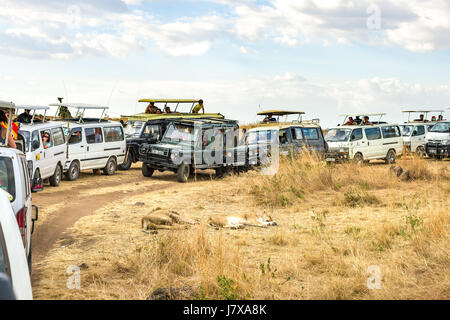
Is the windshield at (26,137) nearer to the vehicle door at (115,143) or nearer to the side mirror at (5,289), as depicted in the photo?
the vehicle door at (115,143)

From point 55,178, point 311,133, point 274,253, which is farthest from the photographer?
point 311,133

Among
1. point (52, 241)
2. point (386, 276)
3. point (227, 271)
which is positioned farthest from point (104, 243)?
point (386, 276)

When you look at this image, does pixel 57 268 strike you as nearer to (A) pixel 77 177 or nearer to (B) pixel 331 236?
(B) pixel 331 236

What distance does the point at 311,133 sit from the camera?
64.2ft

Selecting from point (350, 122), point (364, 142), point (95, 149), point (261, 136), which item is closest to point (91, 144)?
point (95, 149)

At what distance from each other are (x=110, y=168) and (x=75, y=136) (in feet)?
7.20

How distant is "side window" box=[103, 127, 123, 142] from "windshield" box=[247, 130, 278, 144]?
15.4ft

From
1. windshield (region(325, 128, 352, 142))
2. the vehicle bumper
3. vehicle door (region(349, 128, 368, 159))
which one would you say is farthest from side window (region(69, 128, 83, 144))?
the vehicle bumper

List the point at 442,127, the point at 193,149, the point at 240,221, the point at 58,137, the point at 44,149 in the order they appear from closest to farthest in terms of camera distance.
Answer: the point at 240,221 → the point at 44,149 → the point at 58,137 → the point at 193,149 → the point at 442,127

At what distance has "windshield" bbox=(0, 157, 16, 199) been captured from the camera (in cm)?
553

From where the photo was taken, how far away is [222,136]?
59.1 feet

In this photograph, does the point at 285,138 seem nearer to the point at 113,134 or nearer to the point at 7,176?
the point at 113,134

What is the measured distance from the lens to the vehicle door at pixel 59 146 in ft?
51.7
